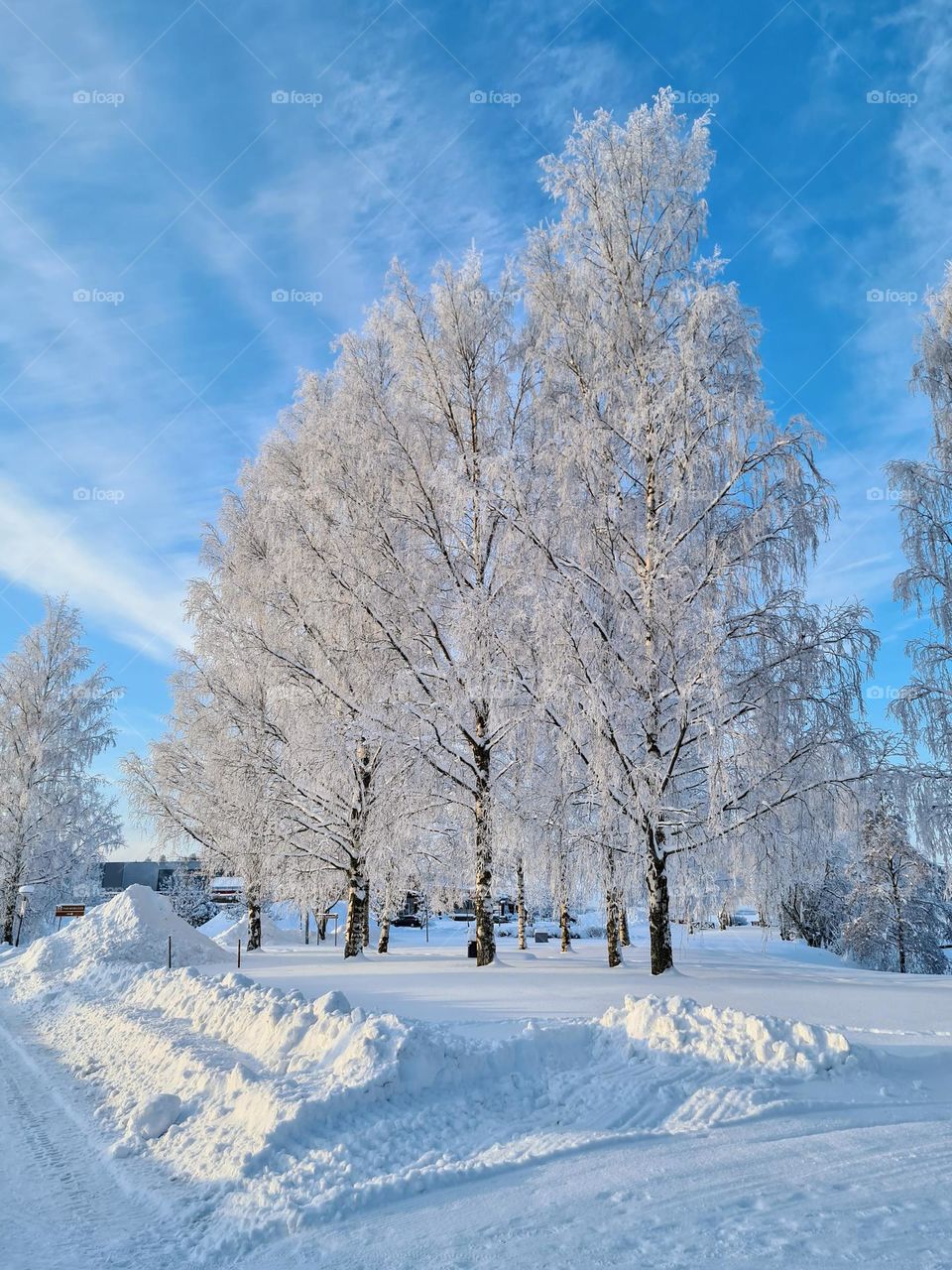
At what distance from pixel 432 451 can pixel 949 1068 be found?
11169 millimetres

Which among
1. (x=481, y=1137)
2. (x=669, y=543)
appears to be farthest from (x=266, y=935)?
(x=481, y=1137)

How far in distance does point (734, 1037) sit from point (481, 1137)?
7.80 feet

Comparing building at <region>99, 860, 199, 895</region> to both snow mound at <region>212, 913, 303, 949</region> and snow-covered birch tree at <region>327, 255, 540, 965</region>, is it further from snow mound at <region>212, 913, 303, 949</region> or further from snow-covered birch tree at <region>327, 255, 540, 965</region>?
snow-covered birch tree at <region>327, 255, 540, 965</region>

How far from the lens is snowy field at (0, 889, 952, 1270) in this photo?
12.4ft

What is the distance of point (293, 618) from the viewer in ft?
51.9

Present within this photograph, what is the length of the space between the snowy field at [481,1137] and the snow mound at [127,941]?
20.3 feet

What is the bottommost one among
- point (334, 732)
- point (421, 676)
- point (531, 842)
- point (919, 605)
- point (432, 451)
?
point (531, 842)

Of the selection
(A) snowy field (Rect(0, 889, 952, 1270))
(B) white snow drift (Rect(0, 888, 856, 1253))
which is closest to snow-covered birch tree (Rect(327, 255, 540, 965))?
(A) snowy field (Rect(0, 889, 952, 1270))

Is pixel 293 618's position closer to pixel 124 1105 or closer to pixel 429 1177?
pixel 124 1105

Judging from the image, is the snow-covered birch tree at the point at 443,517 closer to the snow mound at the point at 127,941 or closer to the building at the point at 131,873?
the snow mound at the point at 127,941

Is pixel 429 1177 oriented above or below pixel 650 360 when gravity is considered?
below

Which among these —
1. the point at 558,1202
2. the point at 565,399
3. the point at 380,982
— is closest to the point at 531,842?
the point at 380,982

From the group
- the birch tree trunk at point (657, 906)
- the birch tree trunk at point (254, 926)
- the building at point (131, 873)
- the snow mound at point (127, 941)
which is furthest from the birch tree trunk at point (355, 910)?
the building at point (131, 873)

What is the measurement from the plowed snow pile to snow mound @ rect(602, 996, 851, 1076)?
0.6 inches
